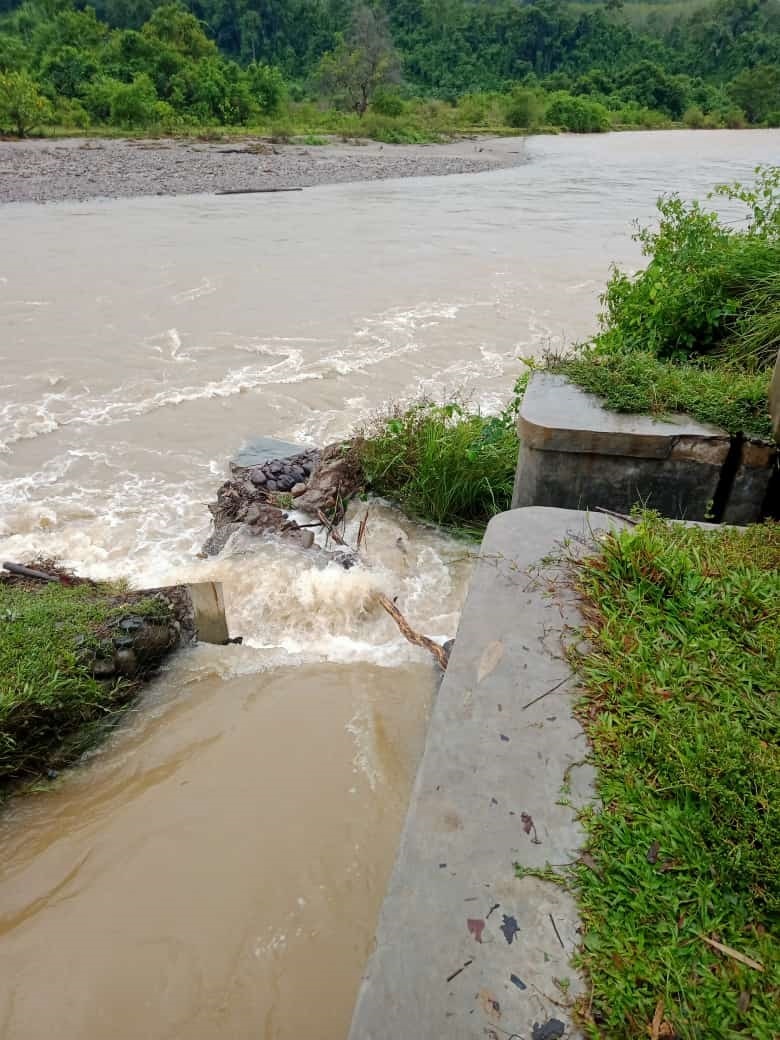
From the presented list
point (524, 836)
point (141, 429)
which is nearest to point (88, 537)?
point (141, 429)

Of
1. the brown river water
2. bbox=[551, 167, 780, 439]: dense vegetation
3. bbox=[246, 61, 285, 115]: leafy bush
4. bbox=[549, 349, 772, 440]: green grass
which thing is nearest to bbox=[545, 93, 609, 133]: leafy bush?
bbox=[246, 61, 285, 115]: leafy bush

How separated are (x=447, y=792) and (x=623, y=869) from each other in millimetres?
465

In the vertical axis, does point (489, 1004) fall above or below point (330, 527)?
above

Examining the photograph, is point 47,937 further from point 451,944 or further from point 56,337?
point 56,337

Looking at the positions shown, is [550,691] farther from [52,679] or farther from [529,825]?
[52,679]

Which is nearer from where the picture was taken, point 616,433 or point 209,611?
point 616,433

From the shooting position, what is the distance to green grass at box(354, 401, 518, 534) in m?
4.96

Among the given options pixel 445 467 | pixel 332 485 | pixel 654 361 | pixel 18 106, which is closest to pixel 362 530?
pixel 332 485

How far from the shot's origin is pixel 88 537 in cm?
532

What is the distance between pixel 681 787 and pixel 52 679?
8.78ft

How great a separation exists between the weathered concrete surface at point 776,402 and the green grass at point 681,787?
32.2 inches

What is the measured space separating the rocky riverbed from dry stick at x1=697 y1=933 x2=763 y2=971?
20910mm

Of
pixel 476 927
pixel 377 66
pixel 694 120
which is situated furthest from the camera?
pixel 694 120

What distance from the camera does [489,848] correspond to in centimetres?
177
